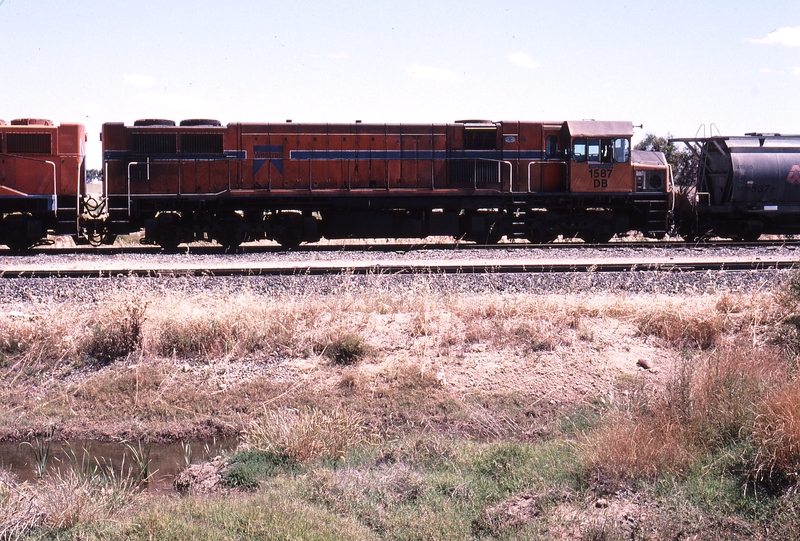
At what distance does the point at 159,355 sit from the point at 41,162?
11.2 metres

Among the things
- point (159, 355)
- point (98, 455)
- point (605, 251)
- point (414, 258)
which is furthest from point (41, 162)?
point (605, 251)

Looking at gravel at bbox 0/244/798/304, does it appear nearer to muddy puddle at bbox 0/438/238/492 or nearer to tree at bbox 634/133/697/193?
muddy puddle at bbox 0/438/238/492

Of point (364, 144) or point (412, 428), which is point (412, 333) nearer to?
point (412, 428)

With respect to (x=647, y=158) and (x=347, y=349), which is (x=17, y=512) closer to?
(x=347, y=349)

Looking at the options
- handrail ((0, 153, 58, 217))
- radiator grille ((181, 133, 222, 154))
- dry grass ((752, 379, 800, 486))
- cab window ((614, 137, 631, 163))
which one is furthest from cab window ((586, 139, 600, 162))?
dry grass ((752, 379, 800, 486))

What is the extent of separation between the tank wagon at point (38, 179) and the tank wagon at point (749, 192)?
17.3 meters

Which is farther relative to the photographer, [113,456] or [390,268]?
[390,268]

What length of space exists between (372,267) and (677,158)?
28244 mm

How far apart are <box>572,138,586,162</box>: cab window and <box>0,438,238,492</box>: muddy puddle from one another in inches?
580

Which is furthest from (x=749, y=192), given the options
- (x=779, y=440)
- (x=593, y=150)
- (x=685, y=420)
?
(x=779, y=440)

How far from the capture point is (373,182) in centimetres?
2027

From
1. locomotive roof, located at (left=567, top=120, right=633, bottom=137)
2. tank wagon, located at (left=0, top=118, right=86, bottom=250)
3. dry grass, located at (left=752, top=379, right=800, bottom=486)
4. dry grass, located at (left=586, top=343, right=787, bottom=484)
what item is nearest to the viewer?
dry grass, located at (left=752, top=379, right=800, bottom=486)

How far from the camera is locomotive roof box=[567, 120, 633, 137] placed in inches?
814

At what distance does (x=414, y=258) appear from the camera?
53.8 feet
